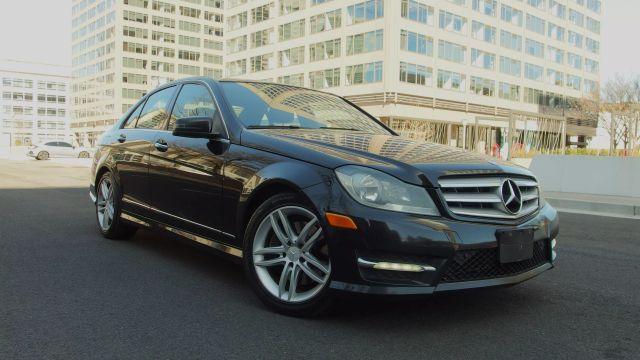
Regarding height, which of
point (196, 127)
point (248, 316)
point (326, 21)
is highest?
point (326, 21)

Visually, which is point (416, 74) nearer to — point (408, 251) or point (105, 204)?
point (105, 204)

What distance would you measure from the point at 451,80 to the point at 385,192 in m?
54.4

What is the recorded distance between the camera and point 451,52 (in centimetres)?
5481

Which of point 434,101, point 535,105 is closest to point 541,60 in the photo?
point 535,105

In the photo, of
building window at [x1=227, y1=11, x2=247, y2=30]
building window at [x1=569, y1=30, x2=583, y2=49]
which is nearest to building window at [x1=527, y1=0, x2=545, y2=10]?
building window at [x1=569, y1=30, x2=583, y2=49]

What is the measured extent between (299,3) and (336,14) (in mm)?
6423

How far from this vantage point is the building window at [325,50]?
5388cm

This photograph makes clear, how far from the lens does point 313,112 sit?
4.51 meters

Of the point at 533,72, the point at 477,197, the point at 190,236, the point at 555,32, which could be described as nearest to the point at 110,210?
the point at 190,236

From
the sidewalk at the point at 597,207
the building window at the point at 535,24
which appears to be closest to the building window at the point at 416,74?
the building window at the point at 535,24

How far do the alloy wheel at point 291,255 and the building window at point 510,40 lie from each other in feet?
203

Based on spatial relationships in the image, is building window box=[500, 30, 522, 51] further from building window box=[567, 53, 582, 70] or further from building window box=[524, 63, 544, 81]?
building window box=[567, 53, 582, 70]

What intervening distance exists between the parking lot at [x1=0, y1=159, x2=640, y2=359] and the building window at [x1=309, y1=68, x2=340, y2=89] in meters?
49.8

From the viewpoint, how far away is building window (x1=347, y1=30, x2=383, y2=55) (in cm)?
4941
